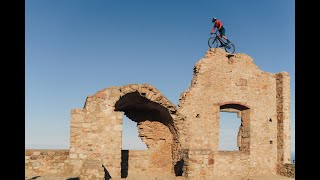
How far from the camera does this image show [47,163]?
11.6 metres

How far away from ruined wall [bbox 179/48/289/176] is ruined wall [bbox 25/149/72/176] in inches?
198

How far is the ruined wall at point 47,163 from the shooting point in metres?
11.5

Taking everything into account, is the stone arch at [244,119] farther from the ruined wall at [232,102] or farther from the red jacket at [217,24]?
the red jacket at [217,24]

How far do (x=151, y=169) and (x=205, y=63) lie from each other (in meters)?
5.20

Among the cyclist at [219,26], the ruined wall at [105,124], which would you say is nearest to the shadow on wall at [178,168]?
the ruined wall at [105,124]

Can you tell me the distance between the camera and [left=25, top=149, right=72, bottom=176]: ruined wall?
11.5 metres

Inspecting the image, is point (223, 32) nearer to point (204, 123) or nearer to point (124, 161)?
point (204, 123)

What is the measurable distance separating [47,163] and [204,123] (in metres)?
6.44

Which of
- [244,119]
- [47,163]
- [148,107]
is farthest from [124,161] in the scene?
[244,119]

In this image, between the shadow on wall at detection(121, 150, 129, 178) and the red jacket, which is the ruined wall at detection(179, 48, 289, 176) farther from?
the shadow on wall at detection(121, 150, 129, 178)

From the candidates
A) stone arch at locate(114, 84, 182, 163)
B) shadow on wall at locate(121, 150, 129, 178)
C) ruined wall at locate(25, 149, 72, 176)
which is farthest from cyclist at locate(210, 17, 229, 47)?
ruined wall at locate(25, 149, 72, 176)

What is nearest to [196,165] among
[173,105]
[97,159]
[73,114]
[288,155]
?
[173,105]

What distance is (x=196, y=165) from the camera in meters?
11.5
